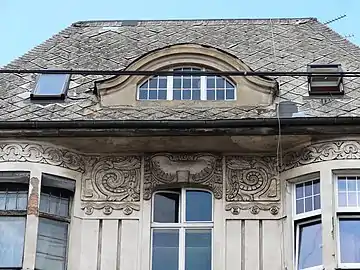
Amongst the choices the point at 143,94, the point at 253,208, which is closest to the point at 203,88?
the point at 143,94

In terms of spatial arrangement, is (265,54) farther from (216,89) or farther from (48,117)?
(48,117)

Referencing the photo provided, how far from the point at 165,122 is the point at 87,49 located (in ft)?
19.3

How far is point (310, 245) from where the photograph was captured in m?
15.8

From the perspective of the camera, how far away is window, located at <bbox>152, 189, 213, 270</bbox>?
52.2 feet

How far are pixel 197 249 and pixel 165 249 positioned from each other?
21.5 inches

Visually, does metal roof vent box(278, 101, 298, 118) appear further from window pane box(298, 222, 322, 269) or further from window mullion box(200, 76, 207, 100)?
window pane box(298, 222, 322, 269)

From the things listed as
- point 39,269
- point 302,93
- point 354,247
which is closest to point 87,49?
point 302,93

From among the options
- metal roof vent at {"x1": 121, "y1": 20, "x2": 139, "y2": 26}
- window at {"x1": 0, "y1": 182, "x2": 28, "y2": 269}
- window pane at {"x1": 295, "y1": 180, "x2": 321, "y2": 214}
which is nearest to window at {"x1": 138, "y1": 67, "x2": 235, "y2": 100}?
window pane at {"x1": 295, "y1": 180, "x2": 321, "y2": 214}

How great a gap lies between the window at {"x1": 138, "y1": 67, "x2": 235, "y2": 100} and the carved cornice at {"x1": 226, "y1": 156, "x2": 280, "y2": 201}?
5.13 ft

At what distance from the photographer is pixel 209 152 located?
16672mm

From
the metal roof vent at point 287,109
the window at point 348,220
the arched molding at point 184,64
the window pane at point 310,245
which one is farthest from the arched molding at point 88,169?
the window at point 348,220

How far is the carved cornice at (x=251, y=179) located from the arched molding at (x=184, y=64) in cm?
128

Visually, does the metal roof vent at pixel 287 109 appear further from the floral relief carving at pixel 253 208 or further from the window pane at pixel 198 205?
the window pane at pixel 198 205

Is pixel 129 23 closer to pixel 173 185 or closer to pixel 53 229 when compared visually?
pixel 173 185
